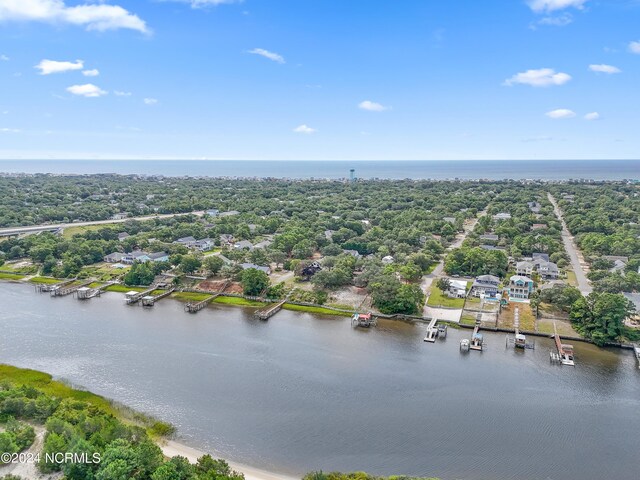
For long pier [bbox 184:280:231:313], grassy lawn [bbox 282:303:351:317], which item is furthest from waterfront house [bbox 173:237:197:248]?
grassy lawn [bbox 282:303:351:317]

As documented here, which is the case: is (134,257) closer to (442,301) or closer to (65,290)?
(65,290)

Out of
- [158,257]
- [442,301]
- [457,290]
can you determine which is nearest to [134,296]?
[158,257]

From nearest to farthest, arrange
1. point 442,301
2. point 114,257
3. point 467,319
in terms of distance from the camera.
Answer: point 467,319 < point 442,301 < point 114,257

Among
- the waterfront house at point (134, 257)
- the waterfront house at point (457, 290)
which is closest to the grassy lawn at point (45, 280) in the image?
the waterfront house at point (134, 257)

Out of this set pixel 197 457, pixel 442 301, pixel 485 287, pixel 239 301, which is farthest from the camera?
pixel 239 301

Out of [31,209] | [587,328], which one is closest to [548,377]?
[587,328]

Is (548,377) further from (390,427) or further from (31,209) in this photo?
(31,209)

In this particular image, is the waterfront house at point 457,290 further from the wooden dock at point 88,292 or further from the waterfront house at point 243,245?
the wooden dock at point 88,292

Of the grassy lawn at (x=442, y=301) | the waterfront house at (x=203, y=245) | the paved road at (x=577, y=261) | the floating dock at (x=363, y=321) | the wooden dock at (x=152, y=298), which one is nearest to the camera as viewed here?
the floating dock at (x=363, y=321)
